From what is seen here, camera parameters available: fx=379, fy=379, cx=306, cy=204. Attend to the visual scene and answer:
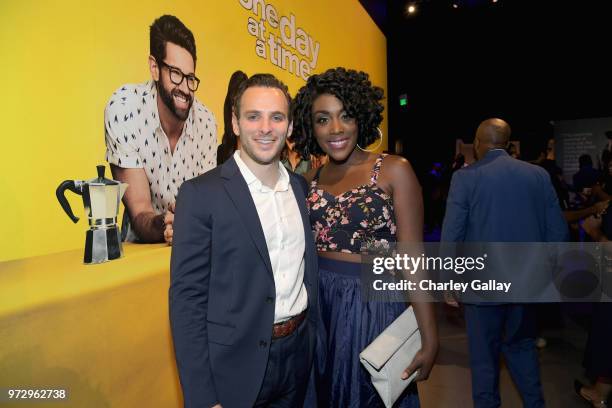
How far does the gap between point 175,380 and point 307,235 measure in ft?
4.19

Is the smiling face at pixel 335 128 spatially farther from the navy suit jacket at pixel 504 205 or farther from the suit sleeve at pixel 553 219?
the suit sleeve at pixel 553 219

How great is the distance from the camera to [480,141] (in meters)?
2.89

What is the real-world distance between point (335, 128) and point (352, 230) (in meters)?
0.47

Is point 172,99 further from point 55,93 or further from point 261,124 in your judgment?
point 261,124

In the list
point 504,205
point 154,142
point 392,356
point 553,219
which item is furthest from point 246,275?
point 553,219

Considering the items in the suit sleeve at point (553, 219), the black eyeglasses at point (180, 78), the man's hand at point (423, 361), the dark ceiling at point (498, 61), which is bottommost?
the man's hand at point (423, 361)

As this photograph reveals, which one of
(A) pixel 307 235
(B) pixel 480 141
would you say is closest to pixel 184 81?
(A) pixel 307 235

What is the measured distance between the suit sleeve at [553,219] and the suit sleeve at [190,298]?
2405mm

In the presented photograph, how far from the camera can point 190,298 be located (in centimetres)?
122

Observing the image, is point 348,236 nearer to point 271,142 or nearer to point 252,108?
point 271,142

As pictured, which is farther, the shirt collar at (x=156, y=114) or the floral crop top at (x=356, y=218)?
the shirt collar at (x=156, y=114)

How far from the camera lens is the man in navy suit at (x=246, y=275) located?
3.99ft

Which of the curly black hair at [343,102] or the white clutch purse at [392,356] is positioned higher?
the curly black hair at [343,102]

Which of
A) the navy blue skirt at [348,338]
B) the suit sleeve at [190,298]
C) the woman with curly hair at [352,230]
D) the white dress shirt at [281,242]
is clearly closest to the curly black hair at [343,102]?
the woman with curly hair at [352,230]
